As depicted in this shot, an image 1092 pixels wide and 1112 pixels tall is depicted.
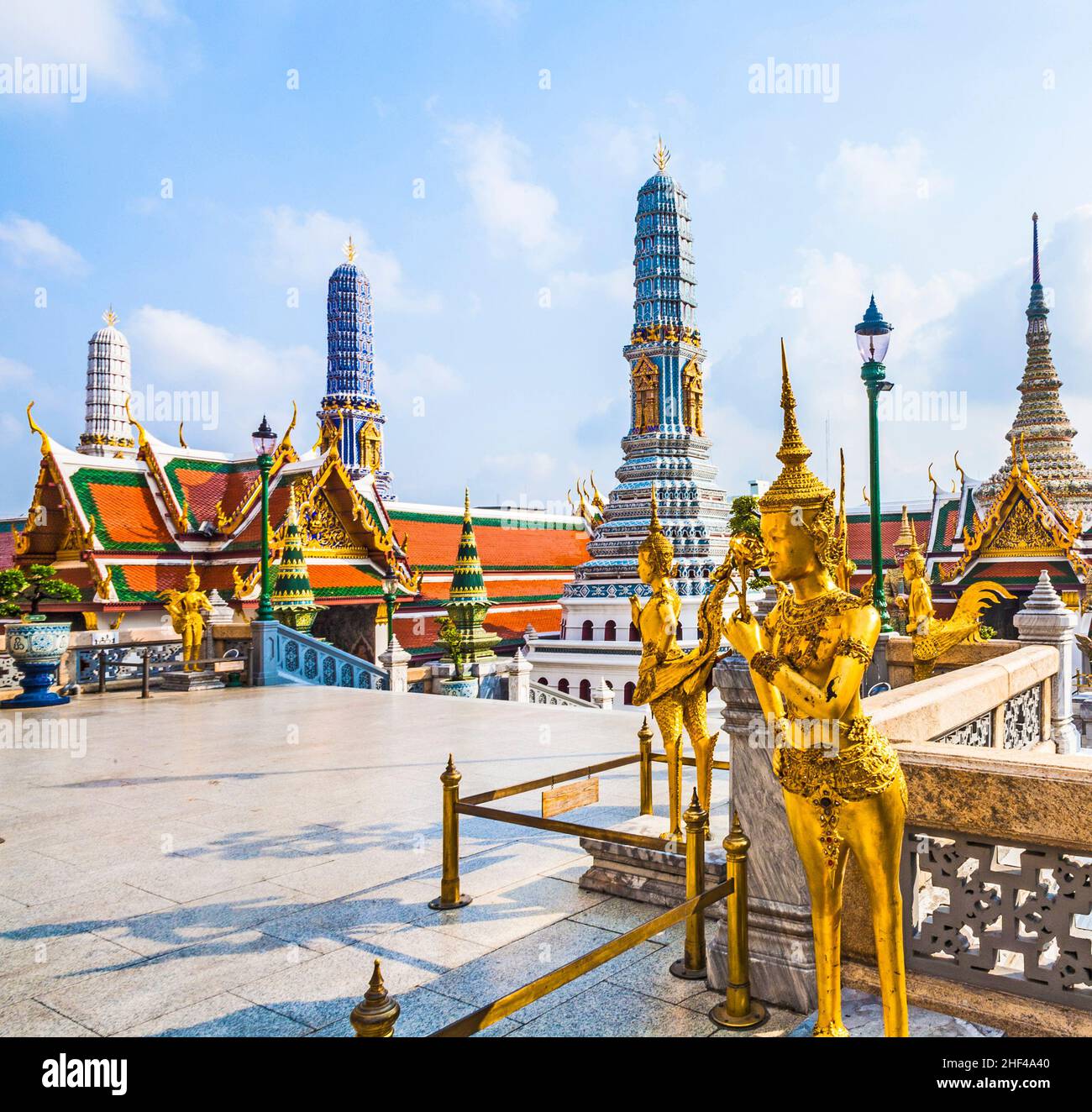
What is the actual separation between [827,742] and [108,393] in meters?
63.3

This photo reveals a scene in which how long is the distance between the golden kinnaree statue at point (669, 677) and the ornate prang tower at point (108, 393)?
57984mm

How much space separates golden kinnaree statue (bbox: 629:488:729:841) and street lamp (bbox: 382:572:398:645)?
14.9 meters

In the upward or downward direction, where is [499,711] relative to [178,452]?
downward

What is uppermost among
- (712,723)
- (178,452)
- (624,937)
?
(178,452)

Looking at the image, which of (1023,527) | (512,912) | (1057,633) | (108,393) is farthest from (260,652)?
(108,393)

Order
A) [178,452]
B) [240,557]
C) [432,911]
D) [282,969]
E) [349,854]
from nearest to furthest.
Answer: [282,969]
[432,911]
[349,854]
[240,557]
[178,452]

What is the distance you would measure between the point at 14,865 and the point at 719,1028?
5.39 metres

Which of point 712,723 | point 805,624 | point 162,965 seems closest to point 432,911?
point 162,965

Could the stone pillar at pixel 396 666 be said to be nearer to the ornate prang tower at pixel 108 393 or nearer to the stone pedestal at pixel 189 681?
the stone pedestal at pixel 189 681

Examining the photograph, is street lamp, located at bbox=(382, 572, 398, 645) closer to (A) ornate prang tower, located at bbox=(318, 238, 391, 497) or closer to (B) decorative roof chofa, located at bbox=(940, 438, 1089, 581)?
(B) decorative roof chofa, located at bbox=(940, 438, 1089, 581)

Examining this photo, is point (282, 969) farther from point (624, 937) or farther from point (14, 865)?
point (14, 865)

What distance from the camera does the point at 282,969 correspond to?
181 inches

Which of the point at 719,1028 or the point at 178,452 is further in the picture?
the point at 178,452

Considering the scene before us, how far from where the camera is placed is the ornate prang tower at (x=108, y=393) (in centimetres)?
5678
